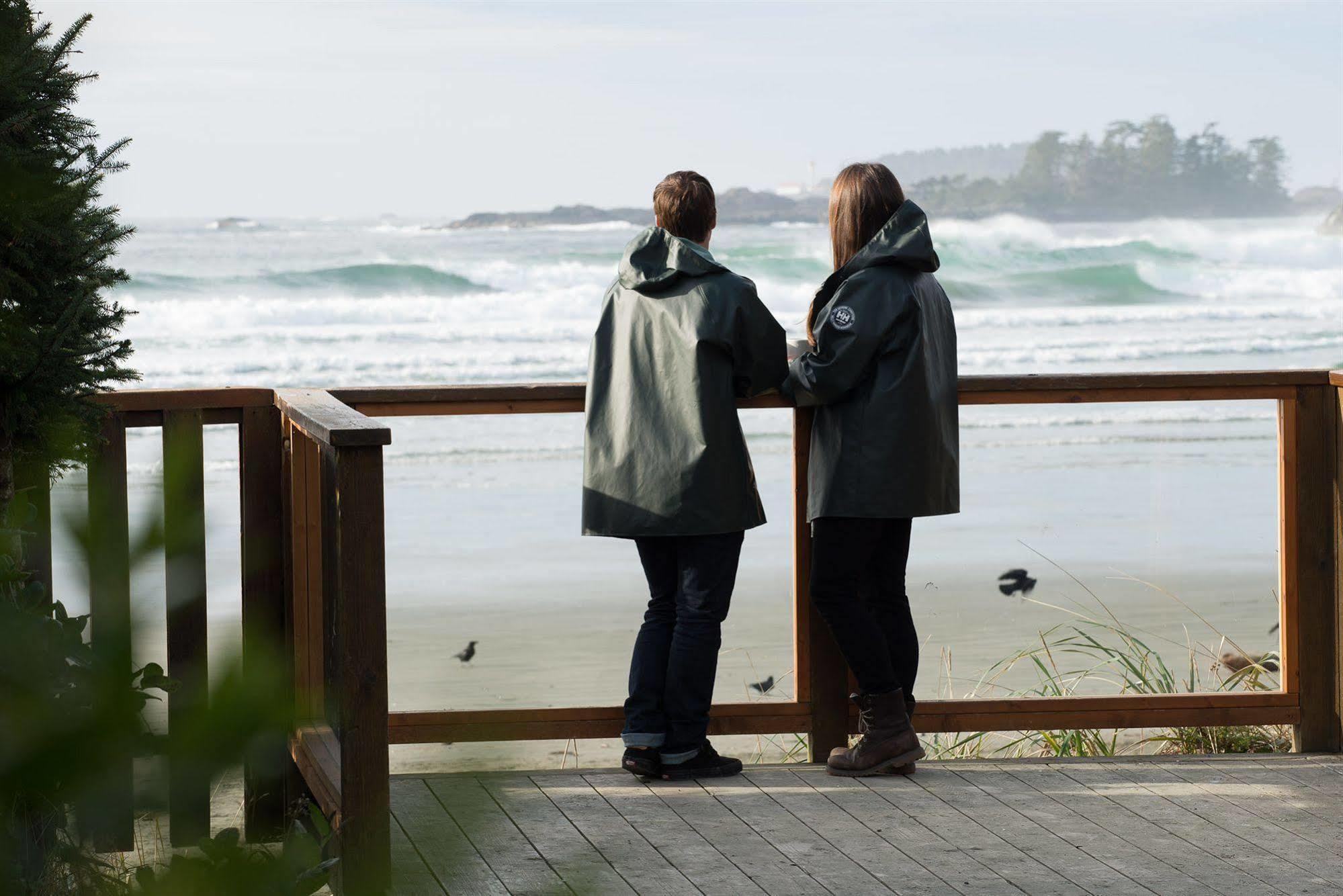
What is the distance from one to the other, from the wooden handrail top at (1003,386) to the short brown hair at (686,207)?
473mm

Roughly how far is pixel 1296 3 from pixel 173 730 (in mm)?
44012

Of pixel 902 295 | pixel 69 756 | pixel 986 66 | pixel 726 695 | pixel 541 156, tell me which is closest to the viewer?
pixel 69 756

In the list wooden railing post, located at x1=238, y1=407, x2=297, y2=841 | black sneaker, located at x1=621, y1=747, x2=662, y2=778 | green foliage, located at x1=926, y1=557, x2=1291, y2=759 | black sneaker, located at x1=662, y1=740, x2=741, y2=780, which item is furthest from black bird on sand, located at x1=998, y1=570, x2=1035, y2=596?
wooden railing post, located at x1=238, y1=407, x2=297, y2=841

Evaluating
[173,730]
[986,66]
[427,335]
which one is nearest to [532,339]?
[427,335]

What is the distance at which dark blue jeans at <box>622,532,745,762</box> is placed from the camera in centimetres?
377

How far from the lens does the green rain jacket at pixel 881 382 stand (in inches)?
142

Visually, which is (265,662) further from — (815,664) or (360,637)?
(815,664)

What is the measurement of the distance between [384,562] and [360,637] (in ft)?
0.56

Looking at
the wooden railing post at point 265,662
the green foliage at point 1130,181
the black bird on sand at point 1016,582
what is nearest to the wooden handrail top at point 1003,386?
the wooden railing post at point 265,662

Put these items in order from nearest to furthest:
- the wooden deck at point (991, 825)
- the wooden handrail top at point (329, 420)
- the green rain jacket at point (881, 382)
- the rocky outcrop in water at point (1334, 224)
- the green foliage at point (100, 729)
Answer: the green foliage at point (100, 729), the wooden handrail top at point (329, 420), the wooden deck at point (991, 825), the green rain jacket at point (881, 382), the rocky outcrop in water at point (1334, 224)

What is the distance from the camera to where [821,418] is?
3.73 metres

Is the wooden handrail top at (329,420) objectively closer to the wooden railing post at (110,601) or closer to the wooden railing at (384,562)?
the wooden railing at (384,562)

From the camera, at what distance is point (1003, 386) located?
154 inches

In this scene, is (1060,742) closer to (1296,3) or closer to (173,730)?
(173,730)
